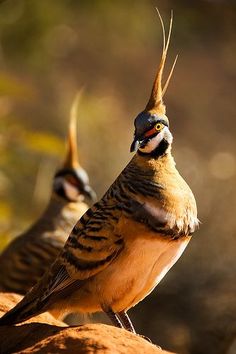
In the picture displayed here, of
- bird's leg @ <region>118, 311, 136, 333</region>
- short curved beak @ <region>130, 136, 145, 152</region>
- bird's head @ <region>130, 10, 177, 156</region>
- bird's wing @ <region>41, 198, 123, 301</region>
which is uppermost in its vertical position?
bird's head @ <region>130, 10, 177, 156</region>

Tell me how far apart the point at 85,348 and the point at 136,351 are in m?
0.26

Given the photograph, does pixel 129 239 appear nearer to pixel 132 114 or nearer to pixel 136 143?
pixel 136 143

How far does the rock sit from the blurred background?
3.04 metres

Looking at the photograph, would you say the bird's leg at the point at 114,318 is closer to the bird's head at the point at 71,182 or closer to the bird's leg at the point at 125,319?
the bird's leg at the point at 125,319

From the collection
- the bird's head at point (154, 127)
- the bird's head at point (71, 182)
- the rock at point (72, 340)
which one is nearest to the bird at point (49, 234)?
the bird's head at point (71, 182)

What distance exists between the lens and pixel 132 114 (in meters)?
20.5

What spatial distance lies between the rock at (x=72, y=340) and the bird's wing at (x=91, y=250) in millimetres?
500

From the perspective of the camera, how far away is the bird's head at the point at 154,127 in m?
6.00

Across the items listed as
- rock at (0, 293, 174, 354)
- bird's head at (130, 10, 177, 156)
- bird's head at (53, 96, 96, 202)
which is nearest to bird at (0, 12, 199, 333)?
bird's head at (130, 10, 177, 156)

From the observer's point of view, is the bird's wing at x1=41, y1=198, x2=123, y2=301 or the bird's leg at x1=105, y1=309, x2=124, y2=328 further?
the bird's leg at x1=105, y1=309, x2=124, y2=328

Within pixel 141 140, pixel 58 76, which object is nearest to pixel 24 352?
pixel 141 140

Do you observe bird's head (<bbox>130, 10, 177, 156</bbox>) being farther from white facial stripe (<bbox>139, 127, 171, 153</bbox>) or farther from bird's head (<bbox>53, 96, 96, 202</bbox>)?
bird's head (<bbox>53, 96, 96, 202</bbox>)

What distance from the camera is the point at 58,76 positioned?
2209 cm

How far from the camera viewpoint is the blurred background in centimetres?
965
